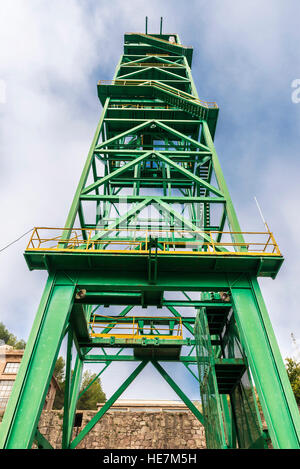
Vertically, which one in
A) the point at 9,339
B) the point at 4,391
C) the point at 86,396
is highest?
the point at 9,339

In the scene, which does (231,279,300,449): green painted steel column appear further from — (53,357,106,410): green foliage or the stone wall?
(53,357,106,410): green foliage

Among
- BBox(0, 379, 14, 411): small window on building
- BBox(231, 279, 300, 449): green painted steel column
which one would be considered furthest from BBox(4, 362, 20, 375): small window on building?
BBox(231, 279, 300, 449): green painted steel column

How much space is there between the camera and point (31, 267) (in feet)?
28.4

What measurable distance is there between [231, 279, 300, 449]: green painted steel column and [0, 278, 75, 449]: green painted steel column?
169 inches

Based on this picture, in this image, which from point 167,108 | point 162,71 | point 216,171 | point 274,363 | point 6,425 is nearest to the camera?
point 6,425

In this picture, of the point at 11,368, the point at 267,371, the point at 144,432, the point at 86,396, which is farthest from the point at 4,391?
the point at 267,371

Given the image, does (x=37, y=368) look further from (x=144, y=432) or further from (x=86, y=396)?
(x=86, y=396)

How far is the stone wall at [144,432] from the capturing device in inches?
661

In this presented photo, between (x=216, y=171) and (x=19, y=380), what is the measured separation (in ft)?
30.6

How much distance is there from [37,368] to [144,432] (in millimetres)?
13026

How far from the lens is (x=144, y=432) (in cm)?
1716

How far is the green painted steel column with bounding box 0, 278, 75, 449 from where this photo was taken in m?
6.02
